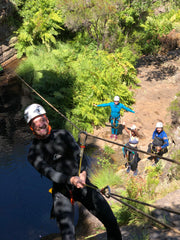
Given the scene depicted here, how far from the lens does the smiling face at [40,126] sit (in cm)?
289

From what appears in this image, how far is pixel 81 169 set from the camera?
10.4ft

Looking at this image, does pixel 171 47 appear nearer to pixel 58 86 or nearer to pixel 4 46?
pixel 58 86

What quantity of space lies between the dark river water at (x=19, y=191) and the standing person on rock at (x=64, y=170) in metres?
2.64

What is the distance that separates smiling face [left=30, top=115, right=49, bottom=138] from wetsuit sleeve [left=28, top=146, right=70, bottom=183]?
0.25m

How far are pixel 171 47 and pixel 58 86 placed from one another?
944 centimetres

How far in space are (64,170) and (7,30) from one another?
14.8m

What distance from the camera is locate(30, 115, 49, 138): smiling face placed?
2.89 meters

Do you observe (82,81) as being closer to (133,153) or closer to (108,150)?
(108,150)

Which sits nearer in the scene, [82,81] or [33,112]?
[33,112]

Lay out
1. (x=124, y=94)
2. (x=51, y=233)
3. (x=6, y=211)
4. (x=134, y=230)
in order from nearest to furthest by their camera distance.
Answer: (x=134, y=230)
(x=51, y=233)
(x=6, y=211)
(x=124, y=94)

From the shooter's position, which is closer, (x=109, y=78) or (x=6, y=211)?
(x=6, y=211)

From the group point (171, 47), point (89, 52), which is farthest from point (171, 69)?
point (89, 52)

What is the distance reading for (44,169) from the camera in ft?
9.50

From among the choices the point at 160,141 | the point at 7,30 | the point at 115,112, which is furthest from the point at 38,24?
the point at 160,141
